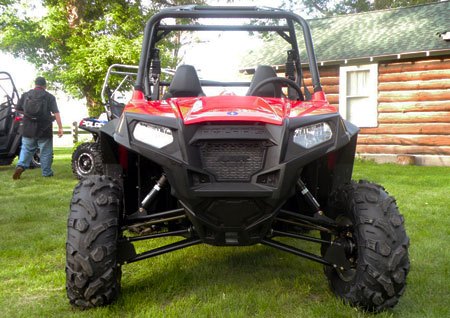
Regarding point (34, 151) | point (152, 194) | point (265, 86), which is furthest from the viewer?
point (34, 151)

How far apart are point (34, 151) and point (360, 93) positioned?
A: 8.41 meters

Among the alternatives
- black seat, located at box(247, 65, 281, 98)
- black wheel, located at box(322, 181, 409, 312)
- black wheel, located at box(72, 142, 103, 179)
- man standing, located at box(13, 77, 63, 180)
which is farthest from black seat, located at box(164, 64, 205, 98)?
man standing, located at box(13, 77, 63, 180)

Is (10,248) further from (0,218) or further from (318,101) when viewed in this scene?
(318,101)

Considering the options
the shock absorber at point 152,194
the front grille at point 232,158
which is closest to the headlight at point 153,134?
the front grille at point 232,158

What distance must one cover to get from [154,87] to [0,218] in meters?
3.06

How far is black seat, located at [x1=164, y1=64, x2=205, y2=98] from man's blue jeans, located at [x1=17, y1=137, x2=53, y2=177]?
7238 mm

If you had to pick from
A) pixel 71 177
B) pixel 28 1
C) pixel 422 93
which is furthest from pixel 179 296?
pixel 28 1

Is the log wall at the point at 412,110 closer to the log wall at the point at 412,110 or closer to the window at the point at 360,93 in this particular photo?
the log wall at the point at 412,110

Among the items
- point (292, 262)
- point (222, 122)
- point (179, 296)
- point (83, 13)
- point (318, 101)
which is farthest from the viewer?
point (83, 13)

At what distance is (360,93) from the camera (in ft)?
46.9

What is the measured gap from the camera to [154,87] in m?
4.40

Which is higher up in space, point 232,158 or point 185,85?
point 185,85

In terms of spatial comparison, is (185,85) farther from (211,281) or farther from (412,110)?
(412,110)

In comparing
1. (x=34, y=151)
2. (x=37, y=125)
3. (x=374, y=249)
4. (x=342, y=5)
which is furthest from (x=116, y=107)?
(x=342, y=5)
